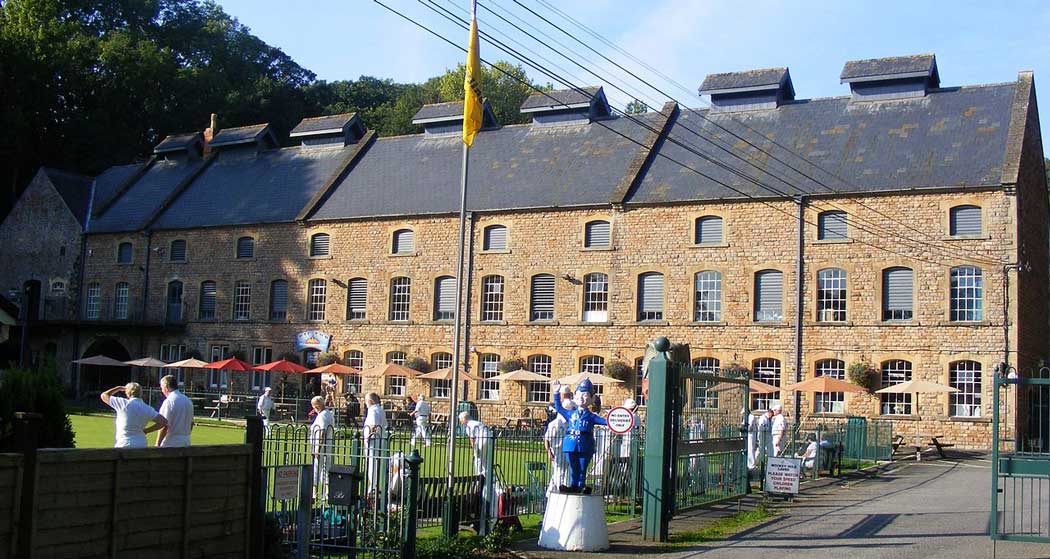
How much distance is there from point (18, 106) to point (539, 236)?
3276 centimetres

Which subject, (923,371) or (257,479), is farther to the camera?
(923,371)

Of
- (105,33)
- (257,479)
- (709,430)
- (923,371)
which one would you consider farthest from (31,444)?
(105,33)

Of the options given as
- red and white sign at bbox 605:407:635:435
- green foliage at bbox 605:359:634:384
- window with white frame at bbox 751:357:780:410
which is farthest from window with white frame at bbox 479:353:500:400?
red and white sign at bbox 605:407:635:435

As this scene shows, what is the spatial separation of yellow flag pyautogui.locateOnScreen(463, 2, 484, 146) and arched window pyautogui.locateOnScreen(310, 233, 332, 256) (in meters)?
30.1

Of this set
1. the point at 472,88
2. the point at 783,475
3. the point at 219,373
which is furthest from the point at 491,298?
the point at 472,88

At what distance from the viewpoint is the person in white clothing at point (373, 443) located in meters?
12.3

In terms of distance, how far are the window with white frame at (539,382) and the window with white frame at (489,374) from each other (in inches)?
52.7

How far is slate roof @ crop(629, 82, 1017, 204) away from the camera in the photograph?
114ft

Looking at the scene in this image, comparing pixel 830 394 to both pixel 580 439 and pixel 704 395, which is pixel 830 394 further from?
pixel 580 439

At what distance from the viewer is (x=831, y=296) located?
3556 centimetres

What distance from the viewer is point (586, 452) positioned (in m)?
13.4

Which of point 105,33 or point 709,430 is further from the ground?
point 105,33

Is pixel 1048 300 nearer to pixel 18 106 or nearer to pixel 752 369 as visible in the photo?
pixel 752 369

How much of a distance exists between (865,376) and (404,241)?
18.6m
